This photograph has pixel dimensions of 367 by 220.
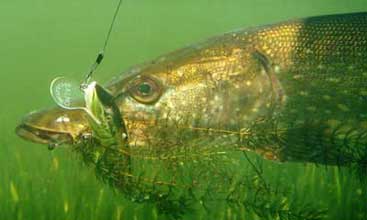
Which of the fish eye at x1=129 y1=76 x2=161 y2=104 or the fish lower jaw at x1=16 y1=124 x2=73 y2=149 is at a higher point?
the fish eye at x1=129 y1=76 x2=161 y2=104

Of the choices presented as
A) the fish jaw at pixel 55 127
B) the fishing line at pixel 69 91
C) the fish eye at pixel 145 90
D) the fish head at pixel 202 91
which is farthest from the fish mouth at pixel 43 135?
the fish eye at pixel 145 90

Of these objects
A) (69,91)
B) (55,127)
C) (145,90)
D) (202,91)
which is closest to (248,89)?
(202,91)

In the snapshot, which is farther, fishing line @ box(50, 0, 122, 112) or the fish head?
the fish head

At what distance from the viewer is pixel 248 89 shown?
3.54 metres

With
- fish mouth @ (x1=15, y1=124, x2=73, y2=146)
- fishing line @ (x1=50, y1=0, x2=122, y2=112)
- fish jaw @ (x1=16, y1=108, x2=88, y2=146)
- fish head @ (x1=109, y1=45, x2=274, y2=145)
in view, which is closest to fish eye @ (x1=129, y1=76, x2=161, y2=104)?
fish head @ (x1=109, y1=45, x2=274, y2=145)

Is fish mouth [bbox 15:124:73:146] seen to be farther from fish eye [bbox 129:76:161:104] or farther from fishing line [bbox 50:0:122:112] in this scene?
fish eye [bbox 129:76:161:104]

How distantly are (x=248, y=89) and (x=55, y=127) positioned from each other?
1489 millimetres

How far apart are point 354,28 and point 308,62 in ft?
1.71

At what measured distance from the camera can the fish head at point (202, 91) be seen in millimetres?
3467

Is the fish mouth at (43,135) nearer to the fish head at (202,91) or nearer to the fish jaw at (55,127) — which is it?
the fish jaw at (55,127)

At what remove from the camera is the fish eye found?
3.52 meters

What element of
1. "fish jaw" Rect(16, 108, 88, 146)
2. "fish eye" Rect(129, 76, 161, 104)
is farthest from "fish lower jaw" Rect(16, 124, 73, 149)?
"fish eye" Rect(129, 76, 161, 104)

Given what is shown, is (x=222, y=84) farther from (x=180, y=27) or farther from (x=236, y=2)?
(x=180, y=27)

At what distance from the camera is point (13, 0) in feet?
160
